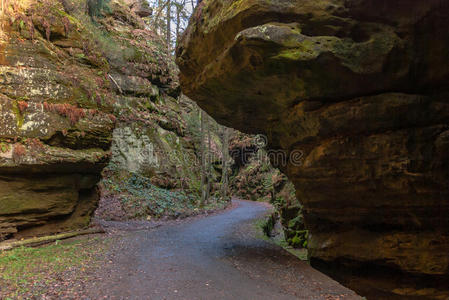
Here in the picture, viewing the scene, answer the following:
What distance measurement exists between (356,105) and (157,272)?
6.07m

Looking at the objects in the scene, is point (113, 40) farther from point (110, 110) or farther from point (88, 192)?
point (88, 192)

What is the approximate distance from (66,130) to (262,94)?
6.59 meters

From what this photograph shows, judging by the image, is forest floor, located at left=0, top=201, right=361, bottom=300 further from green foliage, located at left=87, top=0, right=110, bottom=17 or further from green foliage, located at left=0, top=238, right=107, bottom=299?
green foliage, located at left=87, top=0, right=110, bottom=17

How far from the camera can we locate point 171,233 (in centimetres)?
1069

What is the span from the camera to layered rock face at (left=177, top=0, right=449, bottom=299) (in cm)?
586

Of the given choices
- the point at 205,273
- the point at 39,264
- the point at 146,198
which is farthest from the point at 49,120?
the point at 146,198

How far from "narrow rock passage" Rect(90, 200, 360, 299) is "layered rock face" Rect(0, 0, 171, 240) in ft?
9.13

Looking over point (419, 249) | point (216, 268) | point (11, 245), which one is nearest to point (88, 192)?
point (11, 245)

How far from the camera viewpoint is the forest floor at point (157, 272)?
16.0 ft

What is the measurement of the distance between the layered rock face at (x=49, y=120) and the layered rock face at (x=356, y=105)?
426 centimetres

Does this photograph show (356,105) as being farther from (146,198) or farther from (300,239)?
(146,198)

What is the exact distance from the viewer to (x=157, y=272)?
19.7 feet

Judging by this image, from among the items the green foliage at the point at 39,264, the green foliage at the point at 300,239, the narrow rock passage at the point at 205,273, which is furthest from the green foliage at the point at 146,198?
the green foliage at the point at 300,239

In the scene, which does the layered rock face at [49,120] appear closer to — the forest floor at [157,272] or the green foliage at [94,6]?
the forest floor at [157,272]
